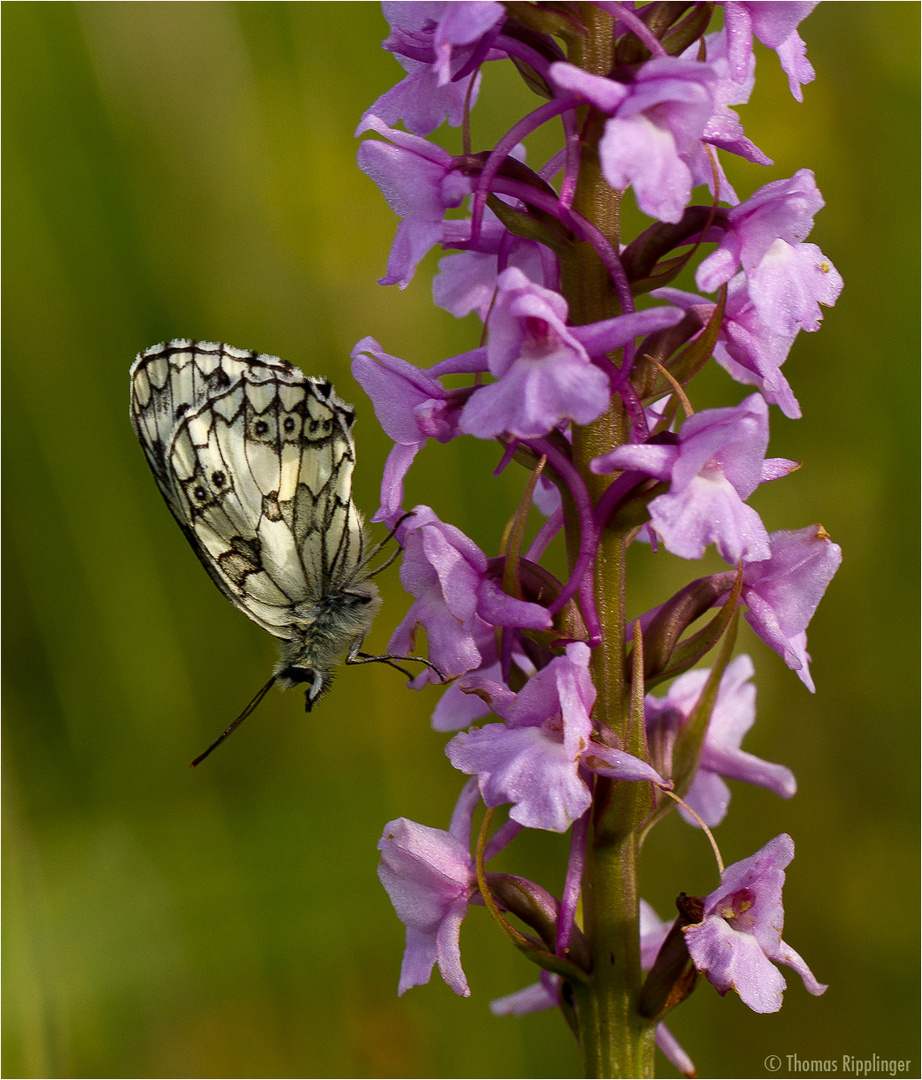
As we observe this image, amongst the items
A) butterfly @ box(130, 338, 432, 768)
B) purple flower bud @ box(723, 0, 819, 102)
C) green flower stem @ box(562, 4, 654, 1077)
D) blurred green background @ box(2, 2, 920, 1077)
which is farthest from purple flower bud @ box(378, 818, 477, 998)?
blurred green background @ box(2, 2, 920, 1077)

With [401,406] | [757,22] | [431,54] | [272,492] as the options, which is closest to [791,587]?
[401,406]

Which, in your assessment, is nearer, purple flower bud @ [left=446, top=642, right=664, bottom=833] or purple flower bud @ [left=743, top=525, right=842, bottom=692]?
purple flower bud @ [left=446, top=642, right=664, bottom=833]

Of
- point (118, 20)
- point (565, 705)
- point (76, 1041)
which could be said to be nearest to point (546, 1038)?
point (76, 1041)

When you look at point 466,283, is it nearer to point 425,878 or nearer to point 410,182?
point 410,182

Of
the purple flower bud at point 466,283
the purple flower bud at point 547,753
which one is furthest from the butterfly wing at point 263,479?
the purple flower bud at point 547,753

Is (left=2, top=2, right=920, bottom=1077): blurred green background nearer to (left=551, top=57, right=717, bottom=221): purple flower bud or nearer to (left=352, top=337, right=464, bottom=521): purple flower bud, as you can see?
(left=352, top=337, right=464, bottom=521): purple flower bud

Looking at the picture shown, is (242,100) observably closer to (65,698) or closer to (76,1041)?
(65,698)

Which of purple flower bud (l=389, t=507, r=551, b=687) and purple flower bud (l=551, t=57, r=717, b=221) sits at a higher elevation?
purple flower bud (l=551, t=57, r=717, b=221)

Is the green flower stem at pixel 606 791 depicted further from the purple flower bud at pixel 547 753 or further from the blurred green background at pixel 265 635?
the blurred green background at pixel 265 635
